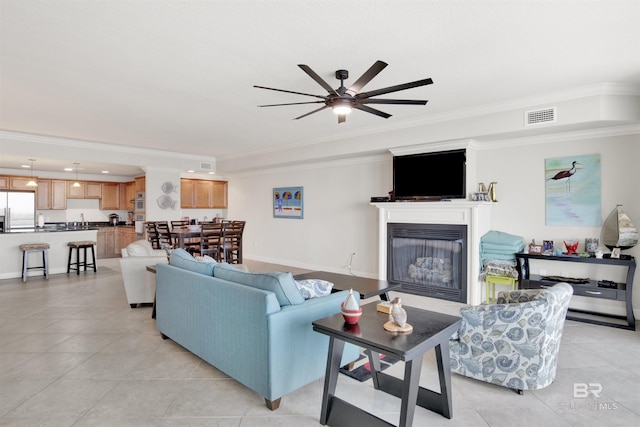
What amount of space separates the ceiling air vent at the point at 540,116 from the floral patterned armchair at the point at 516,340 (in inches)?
89.6

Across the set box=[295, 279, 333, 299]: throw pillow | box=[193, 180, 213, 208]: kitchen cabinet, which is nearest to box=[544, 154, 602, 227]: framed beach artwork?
box=[295, 279, 333, 299]: throw pillow

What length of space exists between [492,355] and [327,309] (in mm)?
1234

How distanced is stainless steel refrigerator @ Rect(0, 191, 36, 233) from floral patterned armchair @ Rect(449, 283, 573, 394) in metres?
9.55

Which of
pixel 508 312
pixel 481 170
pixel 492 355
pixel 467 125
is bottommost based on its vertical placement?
pixel 492 355

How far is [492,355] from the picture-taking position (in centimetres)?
254

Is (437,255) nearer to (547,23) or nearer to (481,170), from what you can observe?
(481,170)

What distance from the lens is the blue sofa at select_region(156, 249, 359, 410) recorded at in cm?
222

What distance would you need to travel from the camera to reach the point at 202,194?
9281mm

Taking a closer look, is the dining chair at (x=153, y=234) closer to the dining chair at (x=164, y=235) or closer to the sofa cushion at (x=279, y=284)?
the dining chair at (x=164, y=235)

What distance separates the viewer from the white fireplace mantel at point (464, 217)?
186 inches

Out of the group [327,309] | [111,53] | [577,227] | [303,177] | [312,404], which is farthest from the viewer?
[303,177]

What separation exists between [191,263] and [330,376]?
5.35 feet

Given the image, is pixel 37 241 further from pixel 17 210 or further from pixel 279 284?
pixel 279 284

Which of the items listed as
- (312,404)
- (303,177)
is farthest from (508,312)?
(303,177)
